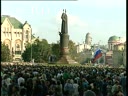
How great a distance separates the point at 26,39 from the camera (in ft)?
582

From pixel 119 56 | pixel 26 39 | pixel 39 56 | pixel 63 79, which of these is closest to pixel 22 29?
pixel 26 39

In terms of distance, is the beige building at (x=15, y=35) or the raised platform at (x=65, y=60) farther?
the beige building at (x=15, y=35)

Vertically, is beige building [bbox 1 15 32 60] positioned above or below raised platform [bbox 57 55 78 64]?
above

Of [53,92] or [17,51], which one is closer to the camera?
[53,92]

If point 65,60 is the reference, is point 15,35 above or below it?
above

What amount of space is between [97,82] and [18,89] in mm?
6264

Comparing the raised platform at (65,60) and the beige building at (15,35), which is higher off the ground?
the beige building at (15,35)

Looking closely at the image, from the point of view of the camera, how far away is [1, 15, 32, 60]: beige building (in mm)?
176125

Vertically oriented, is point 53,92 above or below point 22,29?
below

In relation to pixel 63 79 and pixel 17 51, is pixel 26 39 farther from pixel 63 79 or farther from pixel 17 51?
pixel 63 79

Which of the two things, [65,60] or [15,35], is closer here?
[65,60]

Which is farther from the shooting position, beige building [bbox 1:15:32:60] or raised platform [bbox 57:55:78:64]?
beige building [bbox 1:15:32:60]

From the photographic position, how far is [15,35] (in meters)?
179

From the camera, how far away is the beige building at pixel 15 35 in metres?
176
